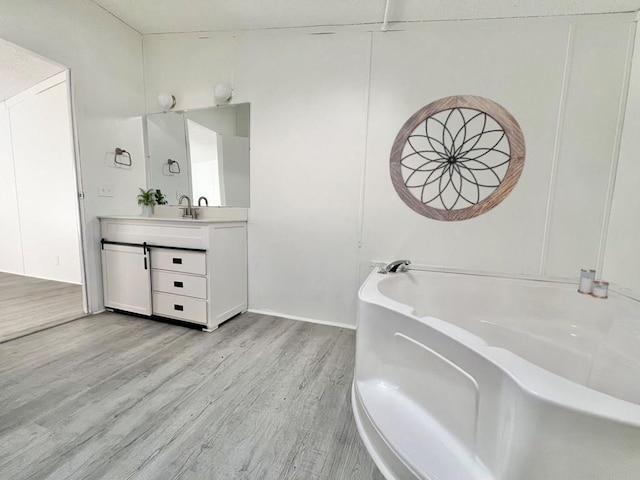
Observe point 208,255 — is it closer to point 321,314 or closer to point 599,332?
point 321,314

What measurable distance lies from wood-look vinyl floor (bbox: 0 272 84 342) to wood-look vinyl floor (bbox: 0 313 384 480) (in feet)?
0.60

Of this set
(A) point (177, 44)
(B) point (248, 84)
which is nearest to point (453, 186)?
(B) point (248, 84)

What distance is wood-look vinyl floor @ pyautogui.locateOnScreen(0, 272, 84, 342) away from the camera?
205cm

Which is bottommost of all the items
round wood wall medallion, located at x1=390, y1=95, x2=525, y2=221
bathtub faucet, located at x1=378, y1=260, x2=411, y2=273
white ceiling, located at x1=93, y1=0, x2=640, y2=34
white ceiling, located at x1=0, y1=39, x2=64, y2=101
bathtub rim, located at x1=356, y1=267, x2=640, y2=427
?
bathtub rim, located at x1=356, y1=267, x2=640, y2=427

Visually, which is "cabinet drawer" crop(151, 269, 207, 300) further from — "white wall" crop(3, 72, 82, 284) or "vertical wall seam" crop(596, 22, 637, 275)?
"vertical wall seam" crop(596, 22, 637, 275)

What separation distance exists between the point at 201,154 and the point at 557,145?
2853mm

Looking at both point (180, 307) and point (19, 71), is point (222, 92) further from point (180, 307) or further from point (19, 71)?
point (19, 71)

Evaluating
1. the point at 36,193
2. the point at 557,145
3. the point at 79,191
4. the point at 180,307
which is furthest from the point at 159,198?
the point at 557,145

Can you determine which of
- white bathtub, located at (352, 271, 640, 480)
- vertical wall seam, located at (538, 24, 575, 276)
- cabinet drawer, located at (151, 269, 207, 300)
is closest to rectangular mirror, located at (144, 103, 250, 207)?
cabinet drawer, located at (151, 269, 207, 300)

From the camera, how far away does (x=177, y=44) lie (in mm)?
2439

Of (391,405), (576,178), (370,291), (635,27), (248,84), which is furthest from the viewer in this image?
(248,84)

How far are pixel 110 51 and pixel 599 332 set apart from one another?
4.12m

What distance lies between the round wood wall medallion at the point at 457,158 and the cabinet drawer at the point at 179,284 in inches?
67.0

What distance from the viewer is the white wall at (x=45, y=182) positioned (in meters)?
3.04
